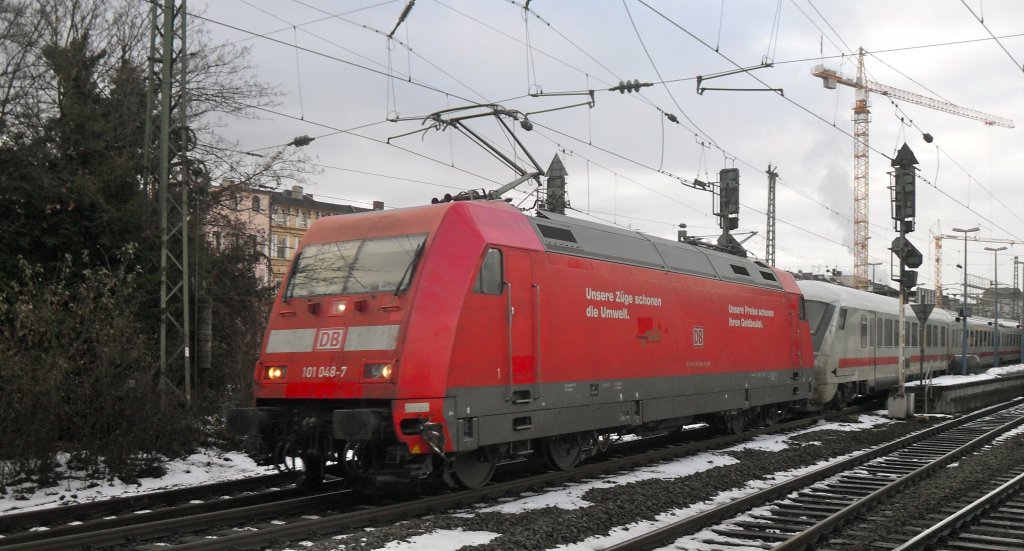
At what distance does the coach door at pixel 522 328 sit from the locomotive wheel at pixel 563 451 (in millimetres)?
1253

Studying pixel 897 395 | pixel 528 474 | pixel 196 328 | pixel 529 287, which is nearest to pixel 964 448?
pixel 897 395

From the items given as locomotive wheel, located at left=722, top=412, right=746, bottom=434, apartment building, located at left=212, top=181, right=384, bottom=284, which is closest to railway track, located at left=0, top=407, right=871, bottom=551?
locomotive wheel, located at left=722, top=412, right=746, bottom=434

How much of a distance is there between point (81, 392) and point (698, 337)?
31.4 feet

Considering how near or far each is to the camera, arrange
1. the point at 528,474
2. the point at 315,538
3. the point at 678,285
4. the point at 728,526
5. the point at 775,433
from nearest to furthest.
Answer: the point at 315,538 → the point at 728,526 → the point at 528,474 → the point at 678,285 → the point at 775,433

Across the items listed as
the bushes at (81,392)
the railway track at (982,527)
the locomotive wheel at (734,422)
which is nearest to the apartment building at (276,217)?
the bushes at (81,392)

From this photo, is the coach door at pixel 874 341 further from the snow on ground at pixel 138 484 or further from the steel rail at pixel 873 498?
the snow on ground at pixel 138 484

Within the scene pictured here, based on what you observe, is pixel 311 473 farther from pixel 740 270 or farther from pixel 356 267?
pixel 740 270

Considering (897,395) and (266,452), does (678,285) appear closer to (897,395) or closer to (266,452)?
(266,452)

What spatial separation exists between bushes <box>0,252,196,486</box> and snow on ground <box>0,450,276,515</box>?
0.23 m

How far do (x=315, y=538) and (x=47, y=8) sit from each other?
14983 mm

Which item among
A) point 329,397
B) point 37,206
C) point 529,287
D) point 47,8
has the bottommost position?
point 329,397

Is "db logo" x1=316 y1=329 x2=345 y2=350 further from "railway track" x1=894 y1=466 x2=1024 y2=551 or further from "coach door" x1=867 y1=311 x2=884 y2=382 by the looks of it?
"coach door" x1=867 y1=311 x2=884 y2=382

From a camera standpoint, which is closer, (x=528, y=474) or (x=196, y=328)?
(x=528, y=474)

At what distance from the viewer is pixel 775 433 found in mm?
17922
